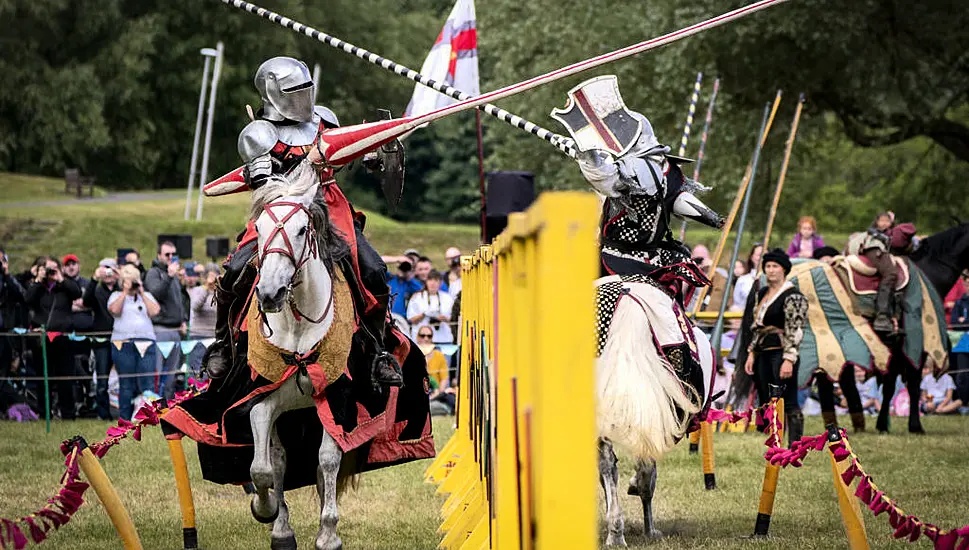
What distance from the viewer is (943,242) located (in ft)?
48.3

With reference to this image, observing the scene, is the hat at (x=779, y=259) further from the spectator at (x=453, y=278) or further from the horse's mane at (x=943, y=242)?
the spectator at (x=453, y=278)

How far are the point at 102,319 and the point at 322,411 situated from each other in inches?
347

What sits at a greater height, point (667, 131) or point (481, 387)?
point (667, 131)

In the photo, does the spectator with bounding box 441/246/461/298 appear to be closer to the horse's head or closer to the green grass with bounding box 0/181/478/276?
the green grass with bounding box 0/181/478/276

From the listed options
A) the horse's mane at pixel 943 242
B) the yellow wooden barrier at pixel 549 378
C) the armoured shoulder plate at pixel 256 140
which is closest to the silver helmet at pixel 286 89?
the armoured shoulder plate at pixel 256 140

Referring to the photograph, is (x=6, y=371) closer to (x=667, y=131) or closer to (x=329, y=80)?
(x=667, y=131)

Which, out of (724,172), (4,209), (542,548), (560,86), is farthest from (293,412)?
(4,209)

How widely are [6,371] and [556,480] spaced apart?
13.3m

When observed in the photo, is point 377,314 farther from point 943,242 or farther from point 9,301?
point 9,301

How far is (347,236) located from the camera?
7453 mm

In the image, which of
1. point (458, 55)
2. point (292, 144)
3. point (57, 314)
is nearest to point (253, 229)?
point (292, 144)

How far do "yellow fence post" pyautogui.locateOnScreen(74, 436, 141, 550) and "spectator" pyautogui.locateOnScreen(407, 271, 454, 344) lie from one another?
944 centimetres

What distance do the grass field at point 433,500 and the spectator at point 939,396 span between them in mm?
3248

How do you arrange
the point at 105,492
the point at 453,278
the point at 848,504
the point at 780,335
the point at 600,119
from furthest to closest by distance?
the point at 453,278, the point at 780,335, the point at 600,119, the point at 105,492, the point at 848,504
